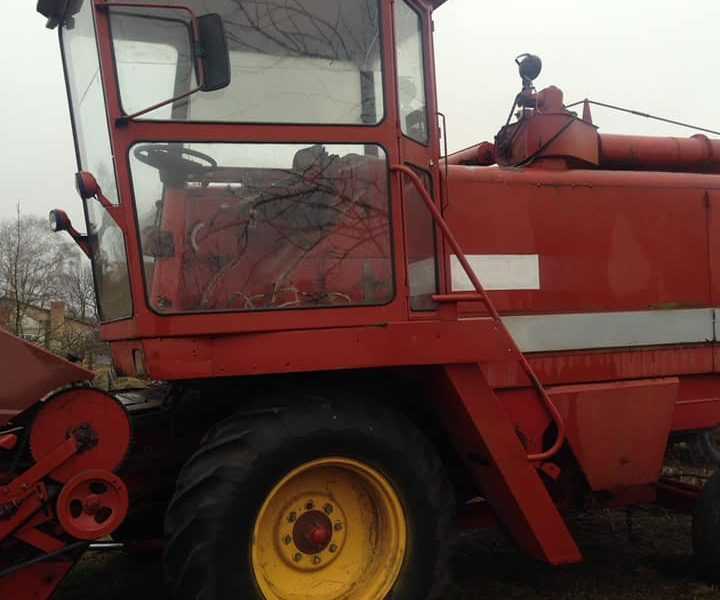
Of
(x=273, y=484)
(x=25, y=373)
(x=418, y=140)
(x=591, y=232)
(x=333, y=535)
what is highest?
(x=418, y=140)

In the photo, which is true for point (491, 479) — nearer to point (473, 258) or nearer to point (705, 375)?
point (473, 258)

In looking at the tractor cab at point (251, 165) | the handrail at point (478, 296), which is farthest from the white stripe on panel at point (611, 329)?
the tractor cab at point (251, 165)

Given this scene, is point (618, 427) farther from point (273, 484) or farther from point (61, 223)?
point (61, 223)

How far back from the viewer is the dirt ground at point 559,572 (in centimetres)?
434

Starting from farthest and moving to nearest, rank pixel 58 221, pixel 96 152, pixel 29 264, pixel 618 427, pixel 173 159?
1. pixel 29 264
2. pixel 618 427
3. pixel 58 221
4. pixel 96 152
5. pixel 173 159

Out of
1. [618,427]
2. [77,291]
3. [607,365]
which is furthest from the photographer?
[77,291]

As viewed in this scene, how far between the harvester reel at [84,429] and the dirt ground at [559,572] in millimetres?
1452

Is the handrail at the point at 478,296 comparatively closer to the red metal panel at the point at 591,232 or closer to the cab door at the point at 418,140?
the cab door at the point at 418,140

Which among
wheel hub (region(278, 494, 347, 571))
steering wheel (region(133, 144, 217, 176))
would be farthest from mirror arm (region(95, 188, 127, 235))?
wheel hub (region(278, 494, 347, 571))

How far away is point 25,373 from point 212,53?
1631 millimetres

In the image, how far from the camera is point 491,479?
3.81 metres

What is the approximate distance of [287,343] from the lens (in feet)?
10.9

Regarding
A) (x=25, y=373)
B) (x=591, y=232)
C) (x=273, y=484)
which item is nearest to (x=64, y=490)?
(x=25, y=373)

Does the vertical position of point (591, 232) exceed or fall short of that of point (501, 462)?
it exceeds it
